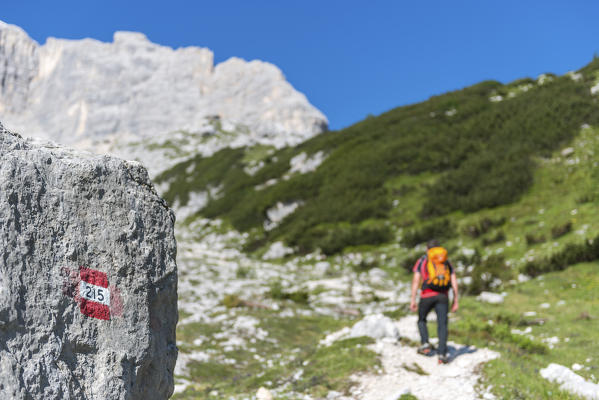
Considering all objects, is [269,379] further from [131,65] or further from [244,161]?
[131,65]

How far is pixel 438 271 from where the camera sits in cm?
734

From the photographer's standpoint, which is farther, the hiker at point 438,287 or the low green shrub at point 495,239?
the low green shrub at point 495,239

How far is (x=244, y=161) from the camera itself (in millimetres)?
60562

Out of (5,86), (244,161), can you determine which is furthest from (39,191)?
(5,86)

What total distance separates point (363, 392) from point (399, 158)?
81.6 feet

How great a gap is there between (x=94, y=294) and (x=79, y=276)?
19cm

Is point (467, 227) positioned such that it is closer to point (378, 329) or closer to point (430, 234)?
point (430, 234)

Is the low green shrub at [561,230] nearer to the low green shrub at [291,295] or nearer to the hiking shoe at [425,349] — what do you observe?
the low green shrub at [291,295]

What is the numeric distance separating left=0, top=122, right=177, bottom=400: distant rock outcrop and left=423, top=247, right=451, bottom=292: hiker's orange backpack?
4.64 metres

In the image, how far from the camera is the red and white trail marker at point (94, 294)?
3515 millimetres

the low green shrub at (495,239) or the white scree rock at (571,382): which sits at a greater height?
the low green shrub at (495,239)

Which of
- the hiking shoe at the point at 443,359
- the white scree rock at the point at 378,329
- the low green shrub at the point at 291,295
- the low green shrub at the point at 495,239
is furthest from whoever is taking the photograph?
the low green shrub at the point at 495,239

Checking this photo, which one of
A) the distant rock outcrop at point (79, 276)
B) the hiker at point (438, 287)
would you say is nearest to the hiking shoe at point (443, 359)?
the hiker at point (438, 287)

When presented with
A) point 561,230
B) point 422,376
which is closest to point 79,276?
point 422,376
